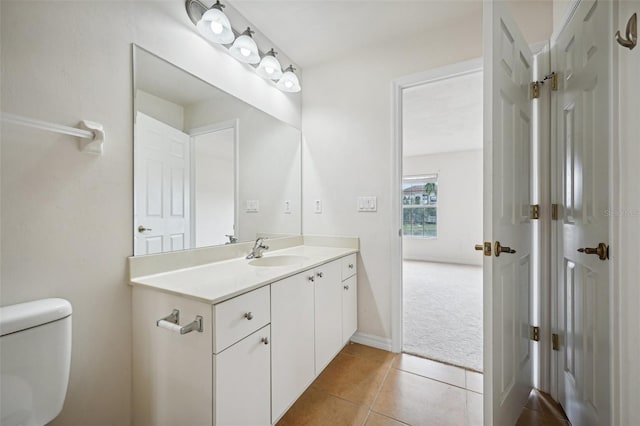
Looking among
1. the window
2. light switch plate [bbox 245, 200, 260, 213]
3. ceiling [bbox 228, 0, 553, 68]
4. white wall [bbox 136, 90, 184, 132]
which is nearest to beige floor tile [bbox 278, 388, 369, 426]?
light switch plate [bbox 245, 200, 260, 213]

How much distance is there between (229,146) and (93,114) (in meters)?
0.75

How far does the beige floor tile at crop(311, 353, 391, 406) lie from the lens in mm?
1544

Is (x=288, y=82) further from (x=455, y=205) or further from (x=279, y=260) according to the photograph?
(x=455, y=205)

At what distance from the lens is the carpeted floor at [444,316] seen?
2.01m

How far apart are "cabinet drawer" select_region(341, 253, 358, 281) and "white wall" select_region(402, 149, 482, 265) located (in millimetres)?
4282

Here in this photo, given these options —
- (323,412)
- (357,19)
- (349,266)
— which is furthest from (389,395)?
(357,19)

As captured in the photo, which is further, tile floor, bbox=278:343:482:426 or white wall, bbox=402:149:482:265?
white wall, bbox=402:149:482:265

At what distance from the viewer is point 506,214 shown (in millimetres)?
1192

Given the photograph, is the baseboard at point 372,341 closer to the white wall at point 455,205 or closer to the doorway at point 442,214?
the doorway at point 442,214

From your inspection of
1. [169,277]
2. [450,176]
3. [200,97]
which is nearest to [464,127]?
[450,176]

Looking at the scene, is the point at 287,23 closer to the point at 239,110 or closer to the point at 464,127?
the point at 239,110

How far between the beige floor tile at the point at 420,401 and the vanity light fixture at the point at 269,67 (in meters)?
2.26

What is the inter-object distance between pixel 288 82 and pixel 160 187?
1295 millimetres

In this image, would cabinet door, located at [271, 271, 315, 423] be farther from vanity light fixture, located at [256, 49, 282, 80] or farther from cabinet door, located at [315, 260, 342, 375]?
vanity light fixture, located at [256, 49, 282, 80]
